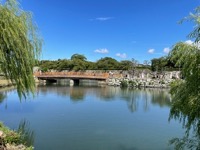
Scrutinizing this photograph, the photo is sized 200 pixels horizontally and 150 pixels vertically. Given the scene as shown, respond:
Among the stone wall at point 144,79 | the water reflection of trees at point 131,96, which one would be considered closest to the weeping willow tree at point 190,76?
the water reflection of trees at point 131,96

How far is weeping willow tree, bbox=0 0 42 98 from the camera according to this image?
507 centimetres

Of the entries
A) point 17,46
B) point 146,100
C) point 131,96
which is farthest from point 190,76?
point 131,96

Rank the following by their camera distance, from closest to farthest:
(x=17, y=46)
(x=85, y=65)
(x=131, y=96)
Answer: (x=17, y=46) < (x=131, y=96) < (x=85, y=65)

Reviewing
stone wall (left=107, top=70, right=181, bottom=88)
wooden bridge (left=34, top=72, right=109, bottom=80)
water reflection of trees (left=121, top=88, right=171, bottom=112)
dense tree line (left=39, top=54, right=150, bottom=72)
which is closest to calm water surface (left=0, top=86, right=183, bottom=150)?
water reflection of trees (left=121, top=88, right=171, bottom=112)

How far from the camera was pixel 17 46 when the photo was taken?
17.5ft

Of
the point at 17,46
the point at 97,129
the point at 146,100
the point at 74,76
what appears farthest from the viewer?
the point at 74,76

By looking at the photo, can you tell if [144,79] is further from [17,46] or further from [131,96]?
[17,46]

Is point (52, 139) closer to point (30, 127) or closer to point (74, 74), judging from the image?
point (30, 127)

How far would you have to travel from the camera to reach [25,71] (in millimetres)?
5691

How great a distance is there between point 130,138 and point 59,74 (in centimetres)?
3374

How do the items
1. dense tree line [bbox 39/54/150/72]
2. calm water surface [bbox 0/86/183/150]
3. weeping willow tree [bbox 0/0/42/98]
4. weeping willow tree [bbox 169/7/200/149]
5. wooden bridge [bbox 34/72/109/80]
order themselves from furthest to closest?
1. dense tree line [bbox 39/54/150/72]
2. wooden bridge [bbox 34/72/109/80]
3. calm water surface [bbox 0/86/183/150]
4. weeping willow tree [bbox 0/0/42/98]
5. weeping willow tree [bbox 169/7/200/149]

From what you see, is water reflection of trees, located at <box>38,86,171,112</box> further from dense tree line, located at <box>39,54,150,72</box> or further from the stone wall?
dense tree line, located at <box>39,54,150,72</box>

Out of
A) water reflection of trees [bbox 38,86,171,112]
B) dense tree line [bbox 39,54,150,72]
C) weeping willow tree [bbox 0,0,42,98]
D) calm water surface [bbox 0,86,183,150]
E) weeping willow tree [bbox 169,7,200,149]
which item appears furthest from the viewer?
dense tree line [bbox 39,54,150,72]

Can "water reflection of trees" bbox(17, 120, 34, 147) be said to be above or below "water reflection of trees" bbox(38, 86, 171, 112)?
below
